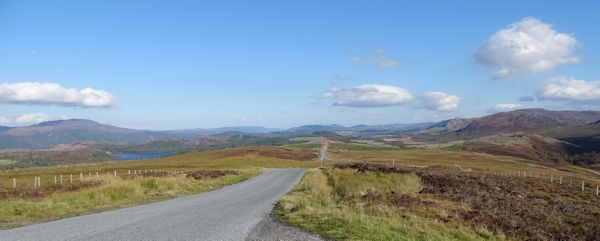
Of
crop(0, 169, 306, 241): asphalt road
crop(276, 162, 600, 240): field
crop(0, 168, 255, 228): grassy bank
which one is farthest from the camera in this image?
crop(0, 168, 255, 228): grassy bank

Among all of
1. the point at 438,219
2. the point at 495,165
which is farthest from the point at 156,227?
the point at 495,165

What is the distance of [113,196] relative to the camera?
19.8 m

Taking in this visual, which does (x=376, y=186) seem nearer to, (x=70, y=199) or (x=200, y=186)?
(x=200, y=186)

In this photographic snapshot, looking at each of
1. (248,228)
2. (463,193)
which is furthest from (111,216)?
(463,193)

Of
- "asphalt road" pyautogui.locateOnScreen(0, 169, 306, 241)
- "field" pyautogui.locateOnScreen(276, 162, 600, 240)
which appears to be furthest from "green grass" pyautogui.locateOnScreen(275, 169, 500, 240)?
"asphalt road" pyautogui.locateOnScreen(0, 169, 306, 241)

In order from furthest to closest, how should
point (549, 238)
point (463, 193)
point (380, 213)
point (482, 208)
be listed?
1. point (463, 193)
2. point (482, 208)
3. point (380, 213)
4. point (549, 238)

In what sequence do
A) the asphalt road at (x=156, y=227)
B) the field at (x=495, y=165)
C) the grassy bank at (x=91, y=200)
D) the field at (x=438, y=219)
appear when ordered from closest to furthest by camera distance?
1. the asphalt road at (x=156, y=227)
2. the field at (x=438, y=219)
3. the grassy bank at (x=91, y=200)
4. the field at (x=495, y=165)

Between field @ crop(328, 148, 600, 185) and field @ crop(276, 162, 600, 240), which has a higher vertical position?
field @ crop(276, 162, 600, 240)

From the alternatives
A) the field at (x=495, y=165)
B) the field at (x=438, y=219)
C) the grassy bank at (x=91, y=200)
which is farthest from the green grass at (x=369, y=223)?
the field at (x=495, y=165)

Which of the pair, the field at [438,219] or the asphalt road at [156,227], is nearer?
the asphalt road at [156,227]

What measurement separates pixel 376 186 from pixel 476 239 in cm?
1100

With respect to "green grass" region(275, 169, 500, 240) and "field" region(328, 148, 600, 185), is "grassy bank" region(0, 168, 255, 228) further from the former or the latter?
"field" region(328, 148, 600, 185)

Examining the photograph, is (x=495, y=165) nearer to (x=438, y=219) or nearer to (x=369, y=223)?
(x=438, y=219)

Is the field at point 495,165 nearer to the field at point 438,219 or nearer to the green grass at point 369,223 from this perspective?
the field at point 438,219
